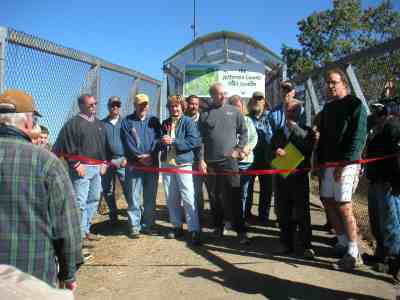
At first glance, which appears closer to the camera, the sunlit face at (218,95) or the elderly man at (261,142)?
the sunlit face at (218,95)

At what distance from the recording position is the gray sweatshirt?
5789 mm

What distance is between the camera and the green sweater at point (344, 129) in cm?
439

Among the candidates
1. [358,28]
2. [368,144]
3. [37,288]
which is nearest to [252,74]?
→ [368,144]

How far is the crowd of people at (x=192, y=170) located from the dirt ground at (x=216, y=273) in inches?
8.8

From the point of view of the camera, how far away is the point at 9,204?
2.25 metres

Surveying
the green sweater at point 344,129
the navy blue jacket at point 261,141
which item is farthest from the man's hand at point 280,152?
the navy blue jacket at point 261,141

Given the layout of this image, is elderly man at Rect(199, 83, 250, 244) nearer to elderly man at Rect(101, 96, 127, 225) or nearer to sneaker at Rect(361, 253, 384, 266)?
elderly man at Rect(101, 96, 127, 225)

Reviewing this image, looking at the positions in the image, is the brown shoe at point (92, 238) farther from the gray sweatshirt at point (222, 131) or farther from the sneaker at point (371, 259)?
the sneaker at point (371, 259)

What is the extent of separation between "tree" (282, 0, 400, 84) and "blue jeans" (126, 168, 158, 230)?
20174mm

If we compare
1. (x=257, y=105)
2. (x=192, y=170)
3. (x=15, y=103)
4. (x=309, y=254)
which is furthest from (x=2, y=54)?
(x=309, y=254)

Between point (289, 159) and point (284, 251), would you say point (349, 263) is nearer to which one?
point (284, 251)

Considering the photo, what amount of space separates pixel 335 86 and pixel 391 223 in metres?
1.52

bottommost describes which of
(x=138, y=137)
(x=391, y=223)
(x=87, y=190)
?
(x=391, y=223)

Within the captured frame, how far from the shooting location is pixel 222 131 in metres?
5.79
